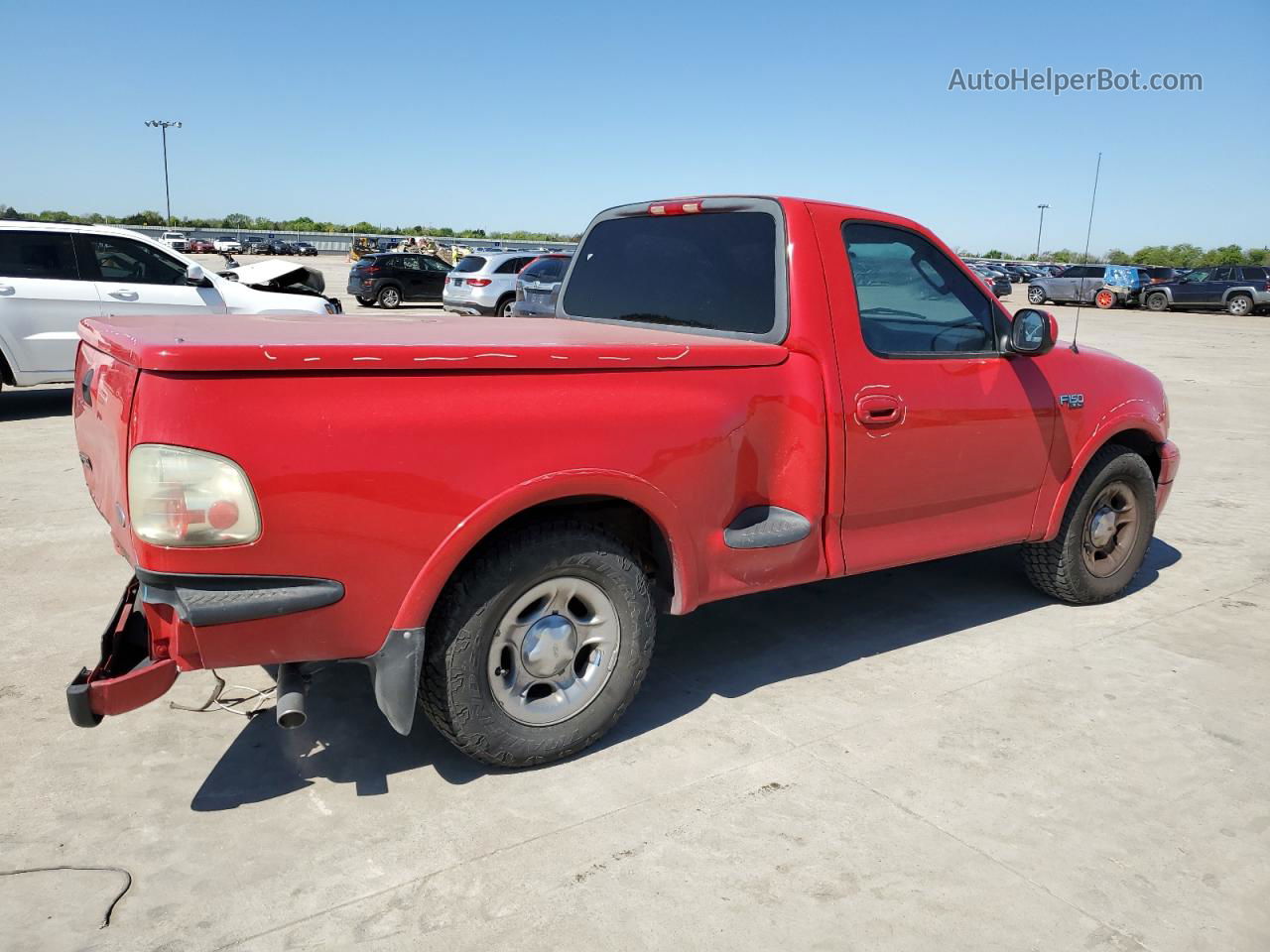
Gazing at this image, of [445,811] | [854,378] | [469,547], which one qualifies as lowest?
[445,811]

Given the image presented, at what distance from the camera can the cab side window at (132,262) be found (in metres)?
9.13

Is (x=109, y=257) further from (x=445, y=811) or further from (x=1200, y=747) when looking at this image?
(x=1200, y=747)

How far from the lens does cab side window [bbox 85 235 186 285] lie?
9.13 m

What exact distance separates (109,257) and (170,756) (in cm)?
741

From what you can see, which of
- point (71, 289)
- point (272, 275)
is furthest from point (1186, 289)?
point (71, 289)

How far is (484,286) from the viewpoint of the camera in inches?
778

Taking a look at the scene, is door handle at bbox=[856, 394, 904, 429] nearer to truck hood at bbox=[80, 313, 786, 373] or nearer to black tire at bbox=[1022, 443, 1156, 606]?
truck hood at bbox=[80, 313, 786, 373]

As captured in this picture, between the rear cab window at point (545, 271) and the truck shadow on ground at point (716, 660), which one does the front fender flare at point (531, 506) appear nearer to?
the truck shadow on ground at point (716, 660)

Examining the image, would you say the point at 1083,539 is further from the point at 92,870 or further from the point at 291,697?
the point at 92,870

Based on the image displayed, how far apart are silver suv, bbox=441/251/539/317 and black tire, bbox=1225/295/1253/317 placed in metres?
25.2

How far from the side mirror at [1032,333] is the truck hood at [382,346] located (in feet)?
4.28

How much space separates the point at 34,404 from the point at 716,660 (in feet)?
28.8

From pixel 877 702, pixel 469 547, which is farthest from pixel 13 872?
pixel 877 702

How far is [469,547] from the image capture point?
2.84m
